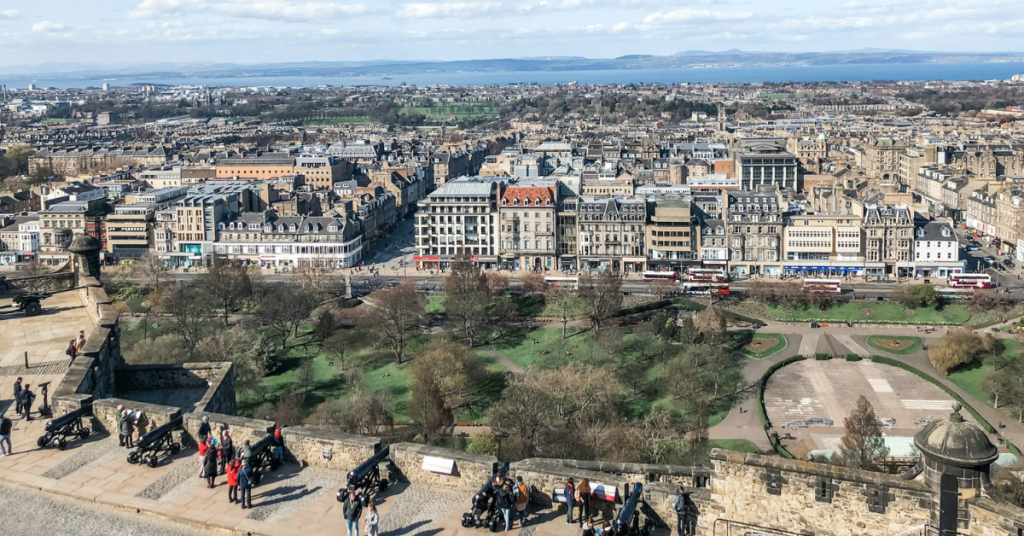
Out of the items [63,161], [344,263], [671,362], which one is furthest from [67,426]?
[63,161]

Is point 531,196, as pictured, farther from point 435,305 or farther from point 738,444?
point 738,444

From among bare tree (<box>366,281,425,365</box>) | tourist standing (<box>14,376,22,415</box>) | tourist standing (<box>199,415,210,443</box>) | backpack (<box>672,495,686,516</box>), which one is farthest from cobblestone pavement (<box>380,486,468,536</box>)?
bare tree (<box>366,281,425,365</box>)

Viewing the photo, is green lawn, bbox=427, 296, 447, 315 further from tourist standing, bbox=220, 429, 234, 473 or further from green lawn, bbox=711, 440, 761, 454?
tourist standing, bbox=220, 429, 234, 473

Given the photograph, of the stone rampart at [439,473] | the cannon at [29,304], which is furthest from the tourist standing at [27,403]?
the stone rampart at [439,473]

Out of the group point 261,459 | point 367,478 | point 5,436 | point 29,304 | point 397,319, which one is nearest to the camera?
point 367,478

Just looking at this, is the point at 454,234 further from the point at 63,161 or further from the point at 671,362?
the point at 63,161

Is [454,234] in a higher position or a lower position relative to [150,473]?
lower

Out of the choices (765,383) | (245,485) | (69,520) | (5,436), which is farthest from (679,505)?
(765,383)
